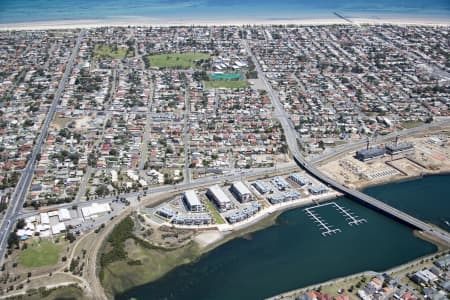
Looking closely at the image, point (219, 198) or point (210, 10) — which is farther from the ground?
point (210, 10)

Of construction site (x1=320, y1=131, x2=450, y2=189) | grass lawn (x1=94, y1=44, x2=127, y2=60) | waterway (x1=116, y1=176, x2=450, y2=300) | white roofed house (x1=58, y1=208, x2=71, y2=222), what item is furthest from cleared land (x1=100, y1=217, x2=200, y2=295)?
grass lawn (x1=94, y1=44, x2=127, y2=60)

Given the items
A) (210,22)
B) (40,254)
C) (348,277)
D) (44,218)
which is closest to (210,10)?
(210,22)

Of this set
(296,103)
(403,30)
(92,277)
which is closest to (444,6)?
Result: (403,30)

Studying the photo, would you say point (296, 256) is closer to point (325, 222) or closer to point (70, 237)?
point (325, 222)

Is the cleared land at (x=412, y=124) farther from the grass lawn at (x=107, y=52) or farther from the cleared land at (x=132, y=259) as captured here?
the grass lawn at (x=107, y=52)

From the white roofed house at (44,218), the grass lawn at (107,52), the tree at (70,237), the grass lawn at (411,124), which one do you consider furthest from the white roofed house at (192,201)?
the grass lawn at (107,52)

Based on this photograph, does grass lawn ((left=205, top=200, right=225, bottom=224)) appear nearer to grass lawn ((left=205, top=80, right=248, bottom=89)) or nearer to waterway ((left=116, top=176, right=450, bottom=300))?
waterway ((left=116, top=176, right=450, bottom=300))
